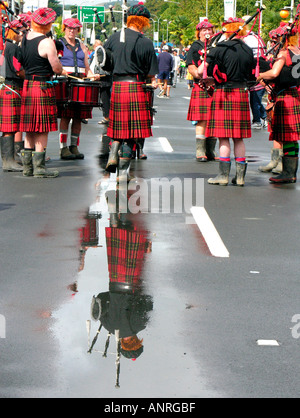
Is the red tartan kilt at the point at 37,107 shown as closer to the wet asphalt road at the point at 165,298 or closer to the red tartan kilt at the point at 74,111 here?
the wet asphalt road at the point at 165,298

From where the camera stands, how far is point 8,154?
11234mm

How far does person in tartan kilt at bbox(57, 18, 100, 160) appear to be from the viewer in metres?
12.1

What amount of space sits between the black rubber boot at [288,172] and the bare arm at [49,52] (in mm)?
2922

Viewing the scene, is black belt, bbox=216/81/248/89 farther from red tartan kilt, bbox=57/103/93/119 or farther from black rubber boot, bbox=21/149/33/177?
red tartan kilt, bbox=57/103/93/119

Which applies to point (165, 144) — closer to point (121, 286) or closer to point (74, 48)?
point (74, 48)

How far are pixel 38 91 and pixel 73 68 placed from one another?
76.2 inches

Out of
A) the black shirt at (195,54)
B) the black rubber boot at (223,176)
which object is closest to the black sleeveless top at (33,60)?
the black rubber boot at (223,176)

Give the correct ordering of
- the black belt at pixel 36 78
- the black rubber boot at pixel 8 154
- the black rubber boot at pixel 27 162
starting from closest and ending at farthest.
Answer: the black belt at pixel 36 78, the black rubber boot at pixel 27 162, the black rubber boot at pixel 8 154

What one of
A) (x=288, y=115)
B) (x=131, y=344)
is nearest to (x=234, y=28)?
(x=288, y=115)

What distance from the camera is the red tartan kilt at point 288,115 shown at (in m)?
10.5

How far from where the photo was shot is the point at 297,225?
8.06 metres

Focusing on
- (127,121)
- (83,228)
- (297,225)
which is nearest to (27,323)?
(83,228)

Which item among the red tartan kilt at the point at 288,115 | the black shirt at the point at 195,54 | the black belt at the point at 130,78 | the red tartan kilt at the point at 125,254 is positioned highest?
the black shirt at the point at 195,54

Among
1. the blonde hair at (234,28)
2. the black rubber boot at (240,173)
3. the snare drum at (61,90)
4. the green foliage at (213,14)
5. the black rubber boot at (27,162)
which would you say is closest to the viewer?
the blonde hair at (234,28)
